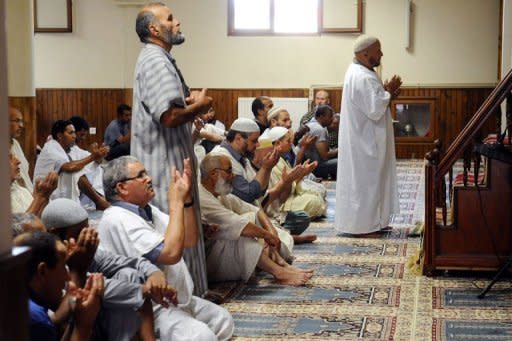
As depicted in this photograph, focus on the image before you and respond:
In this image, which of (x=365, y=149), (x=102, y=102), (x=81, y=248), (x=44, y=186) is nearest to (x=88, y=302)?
(x=81, y=248)

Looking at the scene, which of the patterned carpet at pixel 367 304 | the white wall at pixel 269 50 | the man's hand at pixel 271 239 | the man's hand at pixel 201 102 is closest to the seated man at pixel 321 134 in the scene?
the patterned carpet at pixel 367 304

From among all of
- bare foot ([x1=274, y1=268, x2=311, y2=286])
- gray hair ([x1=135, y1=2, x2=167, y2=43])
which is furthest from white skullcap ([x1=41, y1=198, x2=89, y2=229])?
bare foot ([x1=274, y1=268, x2=311, y2=286])

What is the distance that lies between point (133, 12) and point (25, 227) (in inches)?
480

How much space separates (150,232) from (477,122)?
7.78 feet

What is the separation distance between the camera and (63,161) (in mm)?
7887

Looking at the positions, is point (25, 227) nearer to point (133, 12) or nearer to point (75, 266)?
point (75, 266)

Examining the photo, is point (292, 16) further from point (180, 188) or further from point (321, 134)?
point (180, 188)

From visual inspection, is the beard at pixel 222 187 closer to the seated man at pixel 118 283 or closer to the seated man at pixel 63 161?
the seated man at pixel 118 283

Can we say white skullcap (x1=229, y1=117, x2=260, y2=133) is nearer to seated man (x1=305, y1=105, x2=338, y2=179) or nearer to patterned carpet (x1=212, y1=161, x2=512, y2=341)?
patterned carpet (x1=212, y1=161, x2=512, y2=341)

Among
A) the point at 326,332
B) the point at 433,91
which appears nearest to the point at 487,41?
the point at 433,91

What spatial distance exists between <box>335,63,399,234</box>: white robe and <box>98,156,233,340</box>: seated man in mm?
3057

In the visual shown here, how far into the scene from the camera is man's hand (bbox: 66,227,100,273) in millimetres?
3182

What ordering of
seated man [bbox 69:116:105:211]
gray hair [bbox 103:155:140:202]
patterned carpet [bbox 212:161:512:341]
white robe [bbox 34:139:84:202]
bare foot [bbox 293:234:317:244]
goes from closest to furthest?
1. gray hair [bbox 103:155:140:202]
2. patterned carpet [bbox 212:161:512:341]
3. bare foot [bbox 293:234:317:244]
4. white robe [bbox 34:139:84:202]
5. seated man [bbox 69:116:105:211]

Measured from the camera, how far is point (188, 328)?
3896 mm
